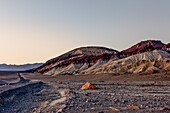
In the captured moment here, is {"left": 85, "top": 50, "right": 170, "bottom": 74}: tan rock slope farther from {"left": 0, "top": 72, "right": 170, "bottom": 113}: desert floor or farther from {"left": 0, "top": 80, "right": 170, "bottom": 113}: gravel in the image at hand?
{"left": 0, "top": 80, "right": 170, "bottom": 113}: gravel

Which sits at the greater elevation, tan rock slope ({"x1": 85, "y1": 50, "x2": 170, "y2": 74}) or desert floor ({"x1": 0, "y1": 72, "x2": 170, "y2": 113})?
tan rock slope ({"x1": 85, "y1": 50, "x2": 170, "y2": 74})

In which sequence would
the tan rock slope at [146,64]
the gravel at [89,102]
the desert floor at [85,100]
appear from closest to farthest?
the gravel at [89,102]
the desert floor at [85,100]
the tan rock slope at [146,64]

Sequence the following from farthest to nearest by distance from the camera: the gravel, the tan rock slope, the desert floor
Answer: the tan rock slope < the desert floor < the gravel

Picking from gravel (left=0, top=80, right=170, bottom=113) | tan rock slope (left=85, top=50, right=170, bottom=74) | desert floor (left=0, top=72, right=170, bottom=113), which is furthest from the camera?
tan rock slope (left=85, top=50, right=170, bottom=74)

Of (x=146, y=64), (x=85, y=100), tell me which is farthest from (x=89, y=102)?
(x=146, y=64)

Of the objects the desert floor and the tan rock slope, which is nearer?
the desert floor

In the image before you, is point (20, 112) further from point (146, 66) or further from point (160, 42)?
point (160, 42)

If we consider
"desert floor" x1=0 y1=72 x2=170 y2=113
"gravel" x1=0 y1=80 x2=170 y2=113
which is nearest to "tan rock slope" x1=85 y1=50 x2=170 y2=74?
"desert floor" x1=0 y1=72 x2=170 y2=113

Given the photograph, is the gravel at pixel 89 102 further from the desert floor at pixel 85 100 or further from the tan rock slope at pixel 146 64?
the tan rock slope at pixel 146 64

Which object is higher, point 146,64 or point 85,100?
point 146,64

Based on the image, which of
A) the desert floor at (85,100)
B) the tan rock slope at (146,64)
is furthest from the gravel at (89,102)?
the tan rock slope at (146,64)

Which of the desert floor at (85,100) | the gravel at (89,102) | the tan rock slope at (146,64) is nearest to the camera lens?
the gravel at (89,102)

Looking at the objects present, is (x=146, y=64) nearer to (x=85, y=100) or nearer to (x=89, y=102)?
(x=85, y=100)

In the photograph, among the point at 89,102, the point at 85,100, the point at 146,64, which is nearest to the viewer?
the point at 89,102
